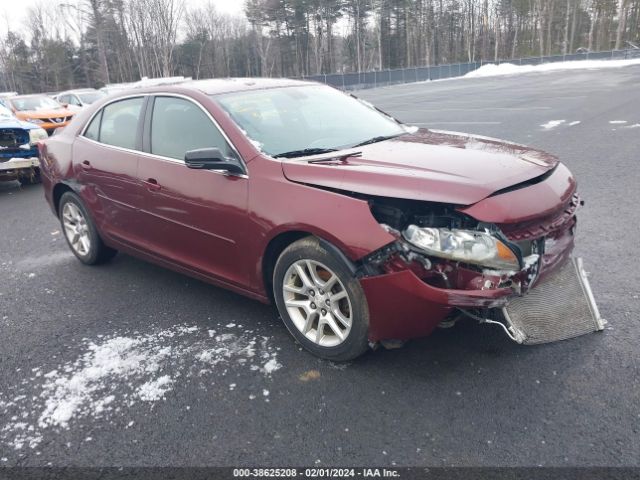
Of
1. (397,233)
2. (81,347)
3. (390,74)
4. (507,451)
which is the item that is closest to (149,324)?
(81,347)

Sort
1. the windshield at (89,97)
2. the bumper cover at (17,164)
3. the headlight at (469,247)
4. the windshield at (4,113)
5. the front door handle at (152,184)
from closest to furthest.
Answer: the headlight at (469,247), the front door handle at (152,184), the bumper cover at (17,164), the windshield at (4,113), the windshield at (89,97)

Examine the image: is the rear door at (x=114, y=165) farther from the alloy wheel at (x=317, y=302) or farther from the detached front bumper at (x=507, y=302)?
the detached front bumper at (x=507, y=302)

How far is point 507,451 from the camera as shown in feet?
8.02

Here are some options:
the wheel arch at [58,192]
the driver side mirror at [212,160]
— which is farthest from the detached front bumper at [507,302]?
the wheel arch at [58,192]

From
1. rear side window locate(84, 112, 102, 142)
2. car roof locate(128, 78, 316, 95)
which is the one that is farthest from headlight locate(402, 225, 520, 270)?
rear side window locate(84, 112, 102, 142)

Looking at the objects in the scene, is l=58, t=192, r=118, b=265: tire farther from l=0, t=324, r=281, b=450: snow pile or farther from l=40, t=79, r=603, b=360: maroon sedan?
l=0, t=324, r=281, b=450: snow pile

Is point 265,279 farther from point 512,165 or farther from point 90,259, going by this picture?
point 90,259

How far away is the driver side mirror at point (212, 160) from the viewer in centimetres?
341

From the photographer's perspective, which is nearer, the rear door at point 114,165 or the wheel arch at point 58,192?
the rear door at point 114,165

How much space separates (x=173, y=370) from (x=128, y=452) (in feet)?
2.37

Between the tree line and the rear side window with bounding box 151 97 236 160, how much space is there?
6419cm

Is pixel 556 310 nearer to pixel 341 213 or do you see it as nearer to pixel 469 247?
pixel 469 247

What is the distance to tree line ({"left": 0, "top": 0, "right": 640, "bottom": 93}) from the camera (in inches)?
2709

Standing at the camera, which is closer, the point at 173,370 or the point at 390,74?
the point at 173,370
